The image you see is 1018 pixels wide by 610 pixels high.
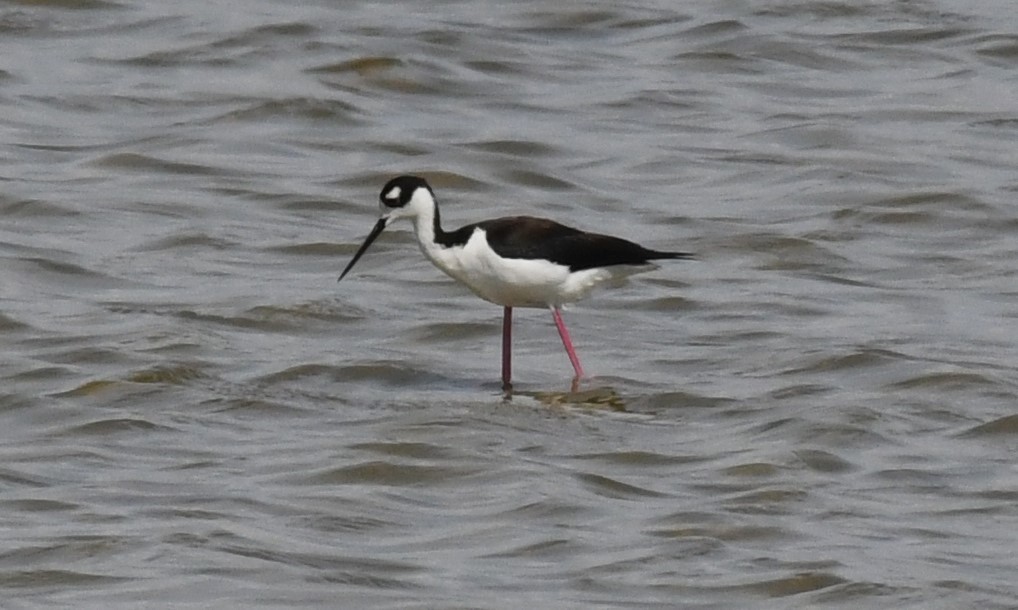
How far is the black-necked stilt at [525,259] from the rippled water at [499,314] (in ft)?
1.12

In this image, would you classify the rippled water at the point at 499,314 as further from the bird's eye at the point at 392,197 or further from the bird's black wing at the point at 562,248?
the bird's eye at the point at 392,197

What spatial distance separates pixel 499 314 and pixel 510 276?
1245 mm

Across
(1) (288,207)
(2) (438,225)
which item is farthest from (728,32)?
(2) (438,225)

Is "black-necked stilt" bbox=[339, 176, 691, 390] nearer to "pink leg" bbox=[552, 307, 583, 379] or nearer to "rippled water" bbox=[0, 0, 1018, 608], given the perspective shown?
"pink leg" bbox=[552, 307, 583, 379]

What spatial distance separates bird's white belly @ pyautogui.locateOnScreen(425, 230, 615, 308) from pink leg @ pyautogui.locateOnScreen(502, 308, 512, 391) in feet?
0.32

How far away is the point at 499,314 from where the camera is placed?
460 inches

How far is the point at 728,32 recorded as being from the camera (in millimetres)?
17047

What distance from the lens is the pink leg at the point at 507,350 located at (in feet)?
Result: 34.5

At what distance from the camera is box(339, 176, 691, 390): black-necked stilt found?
1046 cm

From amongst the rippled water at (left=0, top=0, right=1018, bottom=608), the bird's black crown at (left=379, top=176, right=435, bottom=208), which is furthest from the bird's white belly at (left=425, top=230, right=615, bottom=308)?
the rippled water at (left=0, top=0, right=1018, bottom=608)

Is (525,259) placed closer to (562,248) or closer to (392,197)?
(562,248)

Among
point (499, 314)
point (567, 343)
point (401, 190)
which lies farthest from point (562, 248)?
point (499, 314)

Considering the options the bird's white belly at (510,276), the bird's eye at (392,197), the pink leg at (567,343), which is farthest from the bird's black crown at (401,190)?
the pink leg at (567,343)

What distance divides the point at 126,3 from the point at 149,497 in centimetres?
938
